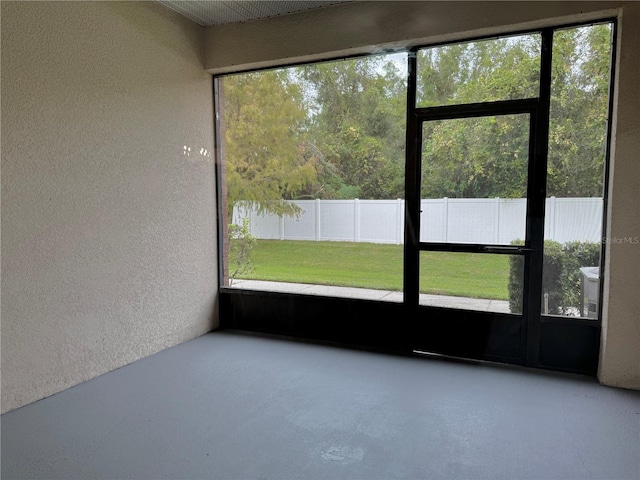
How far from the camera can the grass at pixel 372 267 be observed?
367 cm

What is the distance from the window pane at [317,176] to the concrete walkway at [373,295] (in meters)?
0.01

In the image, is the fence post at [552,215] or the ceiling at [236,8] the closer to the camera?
the fence post at [552,215]

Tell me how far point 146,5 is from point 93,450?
3.54 m

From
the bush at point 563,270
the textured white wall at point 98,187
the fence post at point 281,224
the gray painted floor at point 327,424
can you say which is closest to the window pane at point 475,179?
the bush at point 563,270

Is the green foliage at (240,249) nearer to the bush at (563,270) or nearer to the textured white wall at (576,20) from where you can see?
the textured white wall at (576,20)

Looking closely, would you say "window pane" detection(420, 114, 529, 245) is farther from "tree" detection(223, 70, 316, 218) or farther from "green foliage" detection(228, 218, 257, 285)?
"green foliage" detection(228, 218, 257, 285)

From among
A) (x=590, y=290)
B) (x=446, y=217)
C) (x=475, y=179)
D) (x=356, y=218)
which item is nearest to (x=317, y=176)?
(x=356, y=218)

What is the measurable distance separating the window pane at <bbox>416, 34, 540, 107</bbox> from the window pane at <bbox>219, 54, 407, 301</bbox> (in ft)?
0.83

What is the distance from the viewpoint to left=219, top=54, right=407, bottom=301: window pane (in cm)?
395

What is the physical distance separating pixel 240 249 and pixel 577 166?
10.9 ft

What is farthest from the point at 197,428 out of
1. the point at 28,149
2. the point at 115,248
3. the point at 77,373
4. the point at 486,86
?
the point at 486,86

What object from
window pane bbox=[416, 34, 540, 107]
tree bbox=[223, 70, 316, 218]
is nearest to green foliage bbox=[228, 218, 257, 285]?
tree bbox=[223, 70, 316, 218]

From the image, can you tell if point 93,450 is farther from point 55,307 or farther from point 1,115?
point 1,115

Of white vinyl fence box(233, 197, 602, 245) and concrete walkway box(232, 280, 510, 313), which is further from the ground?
white vinyl fence box(233, 197, 602, 245)
